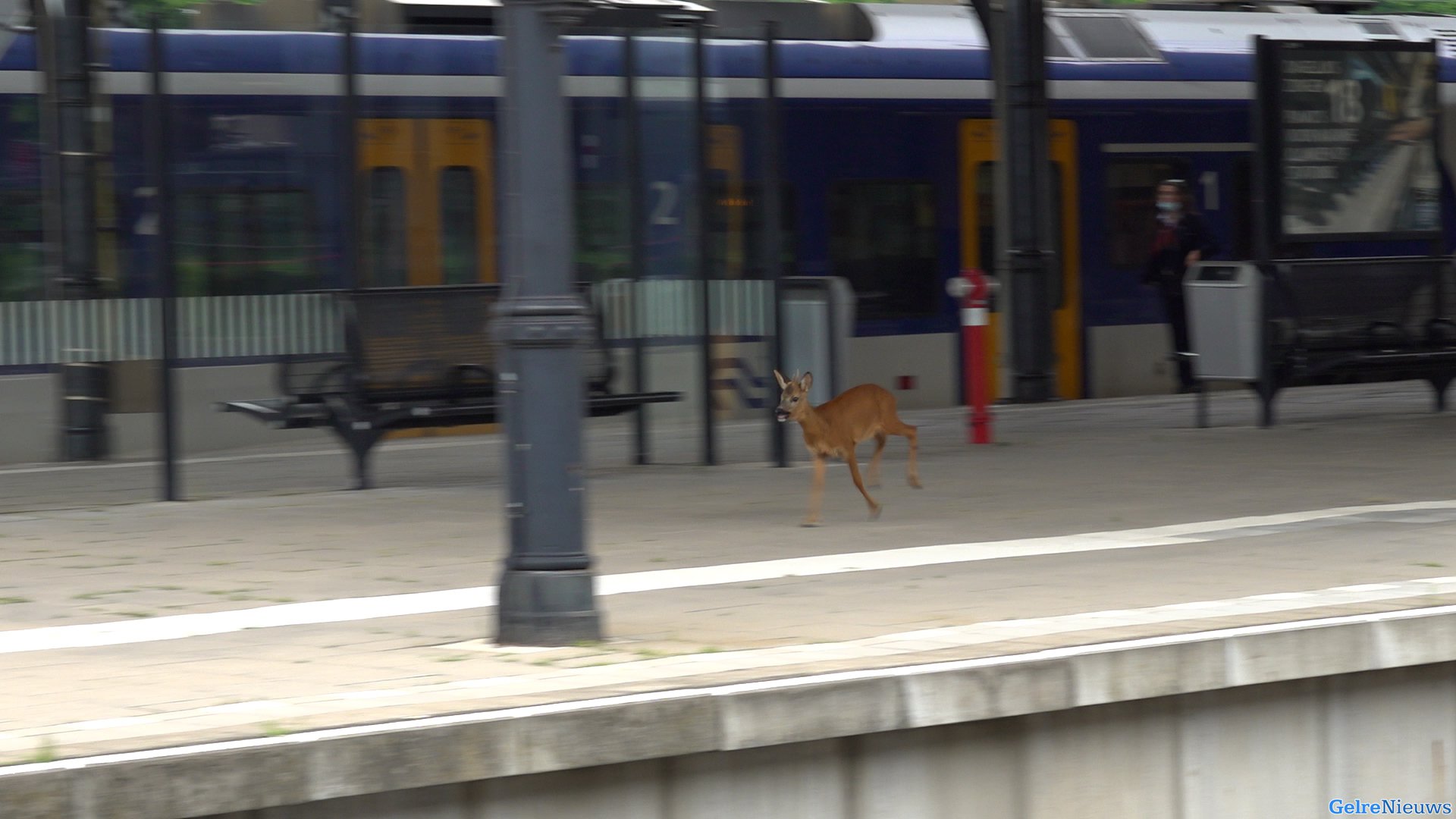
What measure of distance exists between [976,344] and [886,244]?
3.91 m

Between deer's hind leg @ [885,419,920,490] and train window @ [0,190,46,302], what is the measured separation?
224 inches

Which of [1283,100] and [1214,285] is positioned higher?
[1283,100]

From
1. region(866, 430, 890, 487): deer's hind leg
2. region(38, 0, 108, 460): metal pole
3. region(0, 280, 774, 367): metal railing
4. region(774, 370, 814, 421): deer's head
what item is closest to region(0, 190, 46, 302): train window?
region(38, 0, 108, 460): metal pole

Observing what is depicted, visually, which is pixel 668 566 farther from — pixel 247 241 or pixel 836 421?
pixel 247 241

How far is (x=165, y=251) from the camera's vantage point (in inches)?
477

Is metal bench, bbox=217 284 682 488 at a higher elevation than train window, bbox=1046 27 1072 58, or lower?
lower

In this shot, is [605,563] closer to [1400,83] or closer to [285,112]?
[285,112]

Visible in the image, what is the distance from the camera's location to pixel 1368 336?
16250mm

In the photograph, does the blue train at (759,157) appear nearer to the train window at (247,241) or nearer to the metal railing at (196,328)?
the train window at (247,241)

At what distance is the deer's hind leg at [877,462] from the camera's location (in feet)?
38.4

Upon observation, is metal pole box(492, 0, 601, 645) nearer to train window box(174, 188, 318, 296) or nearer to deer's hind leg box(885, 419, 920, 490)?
deer's hind leg box(885, 419, 920, 490)

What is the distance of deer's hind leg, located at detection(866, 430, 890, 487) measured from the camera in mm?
11705

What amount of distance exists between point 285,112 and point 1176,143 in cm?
925

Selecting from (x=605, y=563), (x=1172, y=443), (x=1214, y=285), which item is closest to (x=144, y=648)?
(x=605, y=563)
